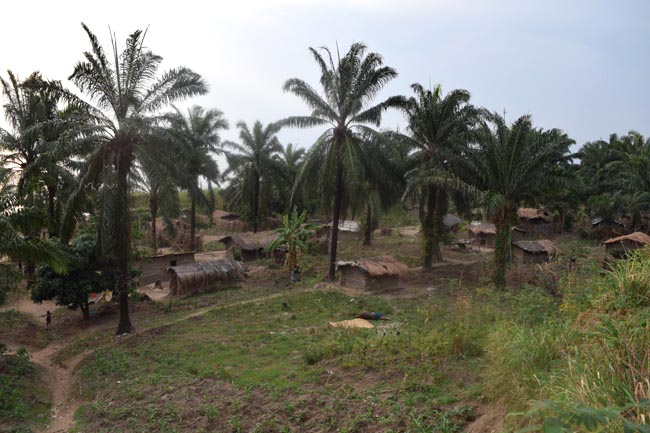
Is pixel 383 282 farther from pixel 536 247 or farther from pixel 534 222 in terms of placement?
pixel 534 222

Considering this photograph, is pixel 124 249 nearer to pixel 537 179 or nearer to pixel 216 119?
pixel 537 179

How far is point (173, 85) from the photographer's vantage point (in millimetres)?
15797

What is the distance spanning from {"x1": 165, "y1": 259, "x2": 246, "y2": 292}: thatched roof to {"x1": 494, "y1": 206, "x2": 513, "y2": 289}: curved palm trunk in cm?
1268

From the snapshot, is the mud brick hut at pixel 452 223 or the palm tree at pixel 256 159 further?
the mud brick hut at pixel 452 223

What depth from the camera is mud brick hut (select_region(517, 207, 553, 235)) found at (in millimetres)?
42156

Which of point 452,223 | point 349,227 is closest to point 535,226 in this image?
point 452,223

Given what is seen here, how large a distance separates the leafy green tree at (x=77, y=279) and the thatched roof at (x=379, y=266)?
33.6ft

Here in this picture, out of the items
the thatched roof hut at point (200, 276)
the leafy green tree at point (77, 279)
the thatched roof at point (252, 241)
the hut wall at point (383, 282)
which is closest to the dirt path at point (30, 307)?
the leafy green tree at point (77, 279)

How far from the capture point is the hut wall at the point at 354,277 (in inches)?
847

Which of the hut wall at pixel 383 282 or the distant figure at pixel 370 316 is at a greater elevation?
the hut wall at pixel 383 282

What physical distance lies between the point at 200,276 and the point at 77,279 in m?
Answer: 6.07

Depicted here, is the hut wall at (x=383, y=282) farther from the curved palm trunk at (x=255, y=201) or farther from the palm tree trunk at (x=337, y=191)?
the curved palm trunk at (x=255, y=201)

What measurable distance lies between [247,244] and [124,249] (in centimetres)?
1703

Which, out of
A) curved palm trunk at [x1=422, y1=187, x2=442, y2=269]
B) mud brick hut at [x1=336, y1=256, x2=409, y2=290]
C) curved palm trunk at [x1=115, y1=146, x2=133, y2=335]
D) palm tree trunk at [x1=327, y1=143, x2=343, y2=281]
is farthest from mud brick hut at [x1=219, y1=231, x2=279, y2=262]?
curved palm trunk at [x1=115, y1=146, x2=133, y2=335]
